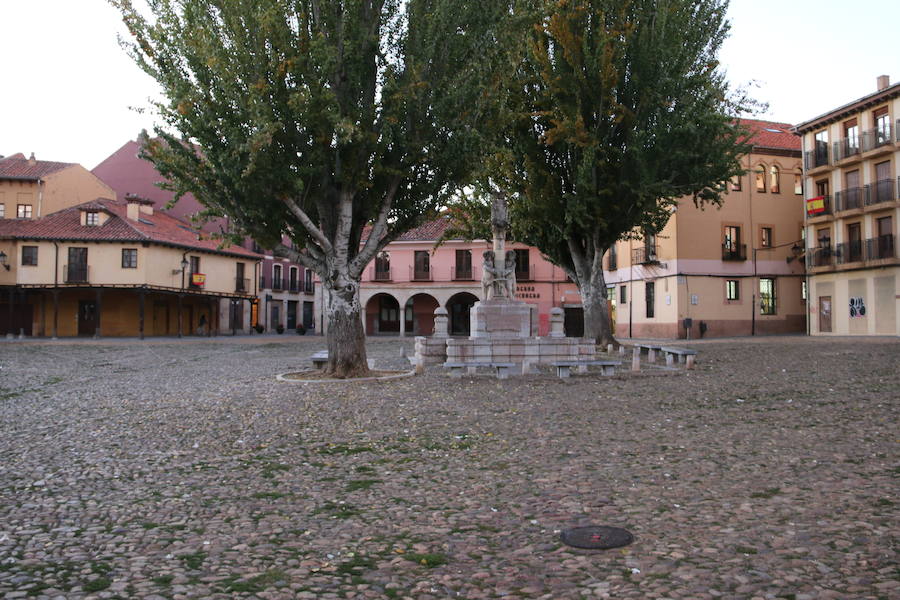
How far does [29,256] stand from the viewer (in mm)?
40781

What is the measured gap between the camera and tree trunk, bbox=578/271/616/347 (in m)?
23.1

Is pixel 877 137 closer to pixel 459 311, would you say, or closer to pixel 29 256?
pixel 459 311

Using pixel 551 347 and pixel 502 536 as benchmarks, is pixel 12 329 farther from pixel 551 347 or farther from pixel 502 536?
pixel 502 536

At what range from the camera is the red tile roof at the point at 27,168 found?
45.1 m

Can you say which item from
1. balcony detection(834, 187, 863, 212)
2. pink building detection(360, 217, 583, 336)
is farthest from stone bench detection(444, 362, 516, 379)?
pink building detection(360, 217, 583, 336)

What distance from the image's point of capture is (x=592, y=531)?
4184 mm

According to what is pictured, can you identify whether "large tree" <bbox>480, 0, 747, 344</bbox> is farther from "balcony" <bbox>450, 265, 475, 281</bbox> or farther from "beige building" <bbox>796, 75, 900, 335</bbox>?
"balcony" <bbox>450, 265, 475, 281</bbox>

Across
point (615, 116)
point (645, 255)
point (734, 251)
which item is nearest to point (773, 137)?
point (734, 251)

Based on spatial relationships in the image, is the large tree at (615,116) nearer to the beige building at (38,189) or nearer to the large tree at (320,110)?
the large tree at (320,110)

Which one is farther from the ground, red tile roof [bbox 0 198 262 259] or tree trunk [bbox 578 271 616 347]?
red tile roof [bbox 0 198 262 259]

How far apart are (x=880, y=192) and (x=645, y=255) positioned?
1157 centimetres

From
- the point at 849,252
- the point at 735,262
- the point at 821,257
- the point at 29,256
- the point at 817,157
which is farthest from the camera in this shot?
the point at 29,256

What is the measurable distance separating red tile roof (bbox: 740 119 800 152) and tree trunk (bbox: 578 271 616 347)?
2090cm

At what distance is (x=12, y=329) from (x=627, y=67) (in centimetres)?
3936
